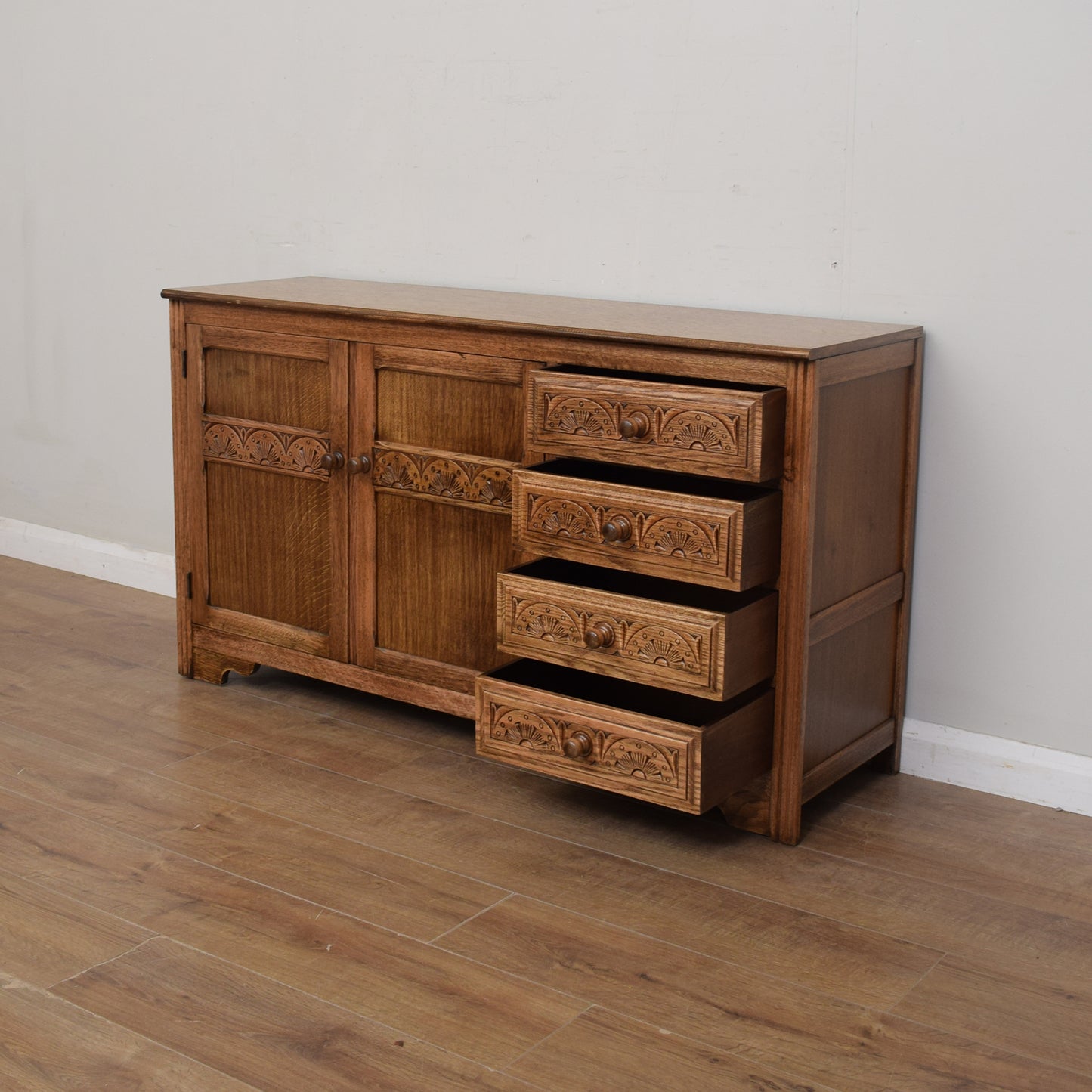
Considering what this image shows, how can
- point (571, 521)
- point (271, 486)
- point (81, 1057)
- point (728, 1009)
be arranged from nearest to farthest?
1. point (81, 1057)
2. point (728, 1009)
3. point (571, 521)
4. point (271, 486)

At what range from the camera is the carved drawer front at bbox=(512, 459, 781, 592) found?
7.01ft

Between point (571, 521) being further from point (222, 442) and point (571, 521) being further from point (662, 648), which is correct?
point (222, 442)

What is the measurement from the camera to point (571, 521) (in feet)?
7.48

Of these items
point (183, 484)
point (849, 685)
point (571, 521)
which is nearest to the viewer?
point (571, 521)

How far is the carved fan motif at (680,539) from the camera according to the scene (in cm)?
215

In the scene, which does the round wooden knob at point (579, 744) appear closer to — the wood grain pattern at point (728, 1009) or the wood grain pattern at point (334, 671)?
the wood grain pattern at point (728, 1009)

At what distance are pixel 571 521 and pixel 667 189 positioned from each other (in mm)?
822

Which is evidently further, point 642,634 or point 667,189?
point 667,189

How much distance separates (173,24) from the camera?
341cm

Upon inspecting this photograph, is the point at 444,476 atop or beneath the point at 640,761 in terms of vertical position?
atop

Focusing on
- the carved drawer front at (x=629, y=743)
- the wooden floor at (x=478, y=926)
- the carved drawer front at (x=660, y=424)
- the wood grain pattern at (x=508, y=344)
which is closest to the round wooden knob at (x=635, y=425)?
the carved drawer front at (x=660, y=424)

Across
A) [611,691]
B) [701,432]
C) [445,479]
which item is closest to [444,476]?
[445,479]

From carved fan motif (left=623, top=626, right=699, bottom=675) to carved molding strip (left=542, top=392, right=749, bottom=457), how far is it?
0.29m

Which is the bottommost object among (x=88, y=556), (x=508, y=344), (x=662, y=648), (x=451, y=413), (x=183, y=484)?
(x=88, y=556)
